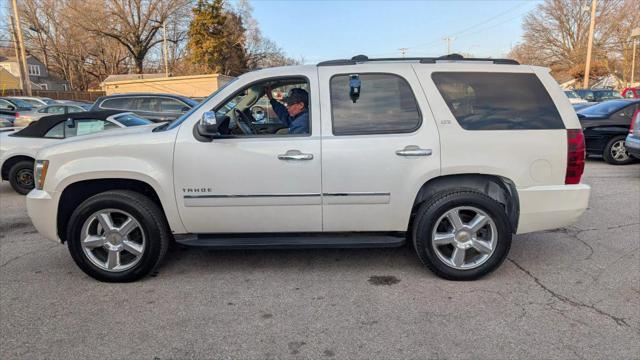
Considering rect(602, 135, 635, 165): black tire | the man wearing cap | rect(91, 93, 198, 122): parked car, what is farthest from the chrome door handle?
rect(91, 93, 198, 122): parked car

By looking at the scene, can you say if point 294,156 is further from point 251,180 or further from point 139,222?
point 139,222

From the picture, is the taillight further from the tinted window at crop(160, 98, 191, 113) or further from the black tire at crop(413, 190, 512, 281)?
the tinted window at crop(160, 98, 191, 113)

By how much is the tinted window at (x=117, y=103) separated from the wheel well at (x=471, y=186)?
11000 mm

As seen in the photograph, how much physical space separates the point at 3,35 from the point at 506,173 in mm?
62551

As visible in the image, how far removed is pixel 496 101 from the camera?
146 inches

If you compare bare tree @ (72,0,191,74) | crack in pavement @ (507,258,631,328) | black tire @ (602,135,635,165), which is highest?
bare tree @ (72,0,191,74)

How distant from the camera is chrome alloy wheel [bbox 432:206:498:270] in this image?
12.1ft

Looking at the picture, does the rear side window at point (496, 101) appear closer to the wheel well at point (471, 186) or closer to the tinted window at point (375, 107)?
the tinted window at point (375, 107)

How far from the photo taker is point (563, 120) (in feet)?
12.1

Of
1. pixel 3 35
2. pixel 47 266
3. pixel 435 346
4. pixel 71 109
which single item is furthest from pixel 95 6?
pixel 435 346

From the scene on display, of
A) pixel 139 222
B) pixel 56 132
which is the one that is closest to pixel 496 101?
pixel 139 222

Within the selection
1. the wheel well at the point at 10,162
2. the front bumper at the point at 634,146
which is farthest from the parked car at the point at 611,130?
the wheel well at the point at 10,162

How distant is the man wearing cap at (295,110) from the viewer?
150 inches

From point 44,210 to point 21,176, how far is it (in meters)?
4.63
